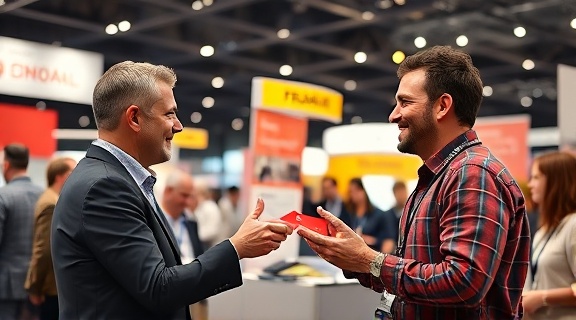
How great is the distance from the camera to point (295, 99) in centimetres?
693

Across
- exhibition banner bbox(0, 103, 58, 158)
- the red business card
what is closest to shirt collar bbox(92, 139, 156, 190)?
the red business card

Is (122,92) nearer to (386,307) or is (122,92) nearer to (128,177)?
(128,177)

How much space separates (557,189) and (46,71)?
5560 mm

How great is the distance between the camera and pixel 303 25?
10.7 m

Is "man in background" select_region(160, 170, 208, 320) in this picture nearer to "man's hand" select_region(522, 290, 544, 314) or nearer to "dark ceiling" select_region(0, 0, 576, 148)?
"man's hand" select_region(522, 290, 544, 314)

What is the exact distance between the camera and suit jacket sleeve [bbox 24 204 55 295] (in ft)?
15.4

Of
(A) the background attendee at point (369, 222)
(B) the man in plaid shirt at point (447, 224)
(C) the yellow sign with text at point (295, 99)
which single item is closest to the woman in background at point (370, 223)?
(A) the background attendee at point (369, 222)

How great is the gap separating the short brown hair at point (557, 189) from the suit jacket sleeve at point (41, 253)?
9.48 ft

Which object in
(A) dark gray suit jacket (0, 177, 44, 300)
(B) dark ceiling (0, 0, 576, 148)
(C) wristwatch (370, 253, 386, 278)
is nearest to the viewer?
(C) wristwatch (370, 253, 386, 278)

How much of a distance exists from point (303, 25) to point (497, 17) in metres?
2.64

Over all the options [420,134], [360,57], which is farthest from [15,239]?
[360,57]

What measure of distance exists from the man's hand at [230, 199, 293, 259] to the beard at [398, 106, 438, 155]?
40 centimetres

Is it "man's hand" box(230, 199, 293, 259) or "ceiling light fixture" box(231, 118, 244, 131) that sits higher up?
"ceiling light fixture" box(231, 118, 244, 131)

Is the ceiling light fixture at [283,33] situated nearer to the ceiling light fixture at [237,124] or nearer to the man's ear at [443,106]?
the man's ear at [443,106]
